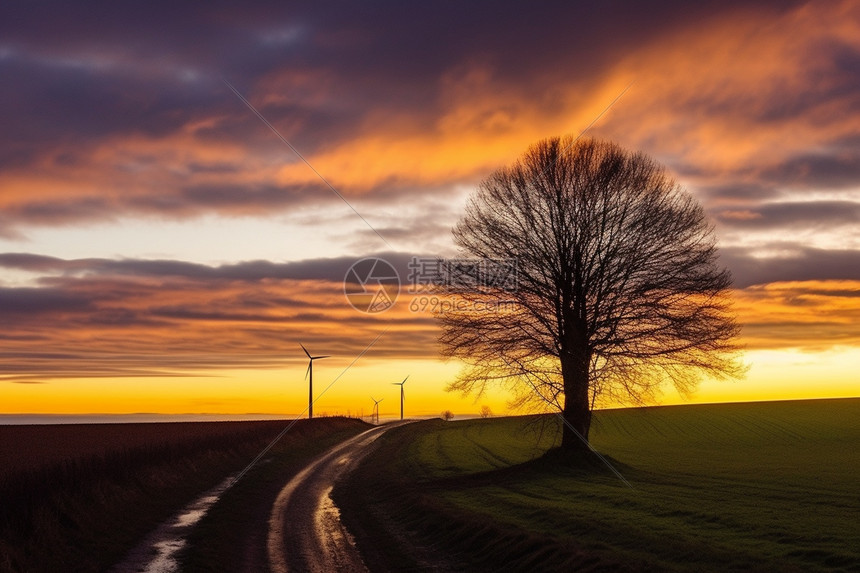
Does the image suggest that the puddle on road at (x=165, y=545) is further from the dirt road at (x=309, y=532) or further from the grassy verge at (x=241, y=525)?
the dirt road at (x=309, y=532)

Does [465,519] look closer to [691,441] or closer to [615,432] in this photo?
[691,441]

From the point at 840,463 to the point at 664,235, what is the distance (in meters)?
23.0

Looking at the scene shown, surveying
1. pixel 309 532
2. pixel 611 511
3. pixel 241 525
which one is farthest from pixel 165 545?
pixel 611 511

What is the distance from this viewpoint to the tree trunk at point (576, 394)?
1261 inches

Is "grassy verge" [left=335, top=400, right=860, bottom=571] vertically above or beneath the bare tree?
beneath

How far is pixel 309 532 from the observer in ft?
68.7

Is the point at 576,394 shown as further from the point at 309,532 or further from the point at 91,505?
the point at 91,505

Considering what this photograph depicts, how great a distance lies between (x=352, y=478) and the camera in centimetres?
3525

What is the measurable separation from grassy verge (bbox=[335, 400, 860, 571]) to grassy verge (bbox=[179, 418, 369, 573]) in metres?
3.00

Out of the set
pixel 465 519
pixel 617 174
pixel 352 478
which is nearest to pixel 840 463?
pixel 617 174

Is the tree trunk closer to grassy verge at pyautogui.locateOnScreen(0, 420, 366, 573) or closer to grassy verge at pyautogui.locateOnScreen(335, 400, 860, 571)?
grassy verge at pyautogui.locateOnScreen(335, 400, 860, 571)

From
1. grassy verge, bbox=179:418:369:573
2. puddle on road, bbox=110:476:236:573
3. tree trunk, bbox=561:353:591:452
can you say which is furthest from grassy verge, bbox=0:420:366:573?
tree trunk, bbox=561:353:591:452

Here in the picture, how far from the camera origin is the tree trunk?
32.0 m

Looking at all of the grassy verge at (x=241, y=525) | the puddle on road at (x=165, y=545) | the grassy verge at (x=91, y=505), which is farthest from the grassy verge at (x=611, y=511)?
the grassy verge at (x=91, y=505)
